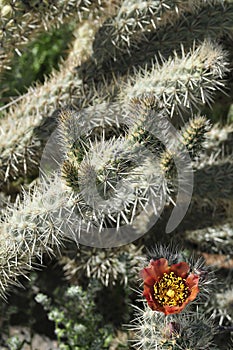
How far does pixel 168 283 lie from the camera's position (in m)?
2.10

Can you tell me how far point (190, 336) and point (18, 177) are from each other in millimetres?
1385

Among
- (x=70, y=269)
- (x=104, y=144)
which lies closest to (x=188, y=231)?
(x=70, y=269)

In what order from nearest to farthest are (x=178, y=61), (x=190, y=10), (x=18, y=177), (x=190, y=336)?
(x=190, y=336) < (x=178, y=61) < (x=190, y=10) < (x=18, y=177)

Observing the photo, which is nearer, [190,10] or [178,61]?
[178,61]

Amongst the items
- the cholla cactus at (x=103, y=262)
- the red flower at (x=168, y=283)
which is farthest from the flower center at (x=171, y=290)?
the cholla cactus at (x=103, y=262)

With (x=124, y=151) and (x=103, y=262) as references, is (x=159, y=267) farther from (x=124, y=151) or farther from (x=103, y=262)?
(x=103, y=262)

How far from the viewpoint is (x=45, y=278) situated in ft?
10.6

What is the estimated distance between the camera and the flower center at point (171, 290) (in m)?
2.07

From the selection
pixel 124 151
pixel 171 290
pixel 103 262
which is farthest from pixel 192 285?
pixel 103 262

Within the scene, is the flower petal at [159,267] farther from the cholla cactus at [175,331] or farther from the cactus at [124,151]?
the cholla cactus at [175,331]

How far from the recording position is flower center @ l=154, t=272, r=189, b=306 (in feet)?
6.79

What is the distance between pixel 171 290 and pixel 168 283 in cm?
2

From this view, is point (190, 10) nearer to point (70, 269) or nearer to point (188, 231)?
point (188, 231)

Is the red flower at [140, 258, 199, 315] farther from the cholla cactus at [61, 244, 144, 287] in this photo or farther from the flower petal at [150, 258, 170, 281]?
the cholla cactus at [61, 244, 144, 287]
